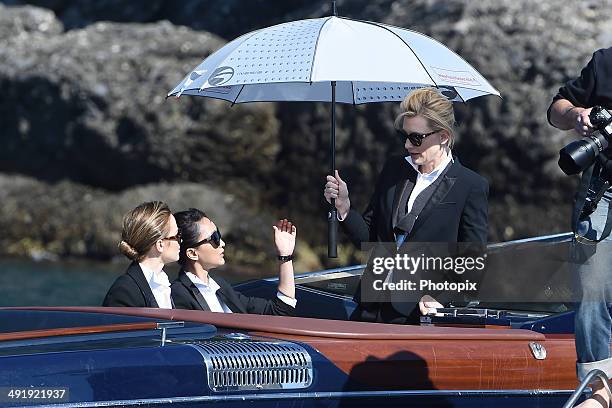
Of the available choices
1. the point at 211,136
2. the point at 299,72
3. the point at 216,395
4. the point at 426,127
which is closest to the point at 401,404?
the point at 216,395

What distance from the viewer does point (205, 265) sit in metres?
4.91

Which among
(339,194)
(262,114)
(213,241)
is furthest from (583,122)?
(262,114)

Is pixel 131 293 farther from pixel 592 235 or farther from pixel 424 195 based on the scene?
pixel 592 235

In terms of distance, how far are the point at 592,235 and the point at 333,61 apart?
180cm

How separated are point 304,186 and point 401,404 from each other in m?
9.74

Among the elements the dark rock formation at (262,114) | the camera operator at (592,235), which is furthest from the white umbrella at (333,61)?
the dark rock formation at (262,114)

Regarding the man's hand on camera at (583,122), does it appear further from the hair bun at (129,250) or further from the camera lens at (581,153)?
the hair bun at (129,250)

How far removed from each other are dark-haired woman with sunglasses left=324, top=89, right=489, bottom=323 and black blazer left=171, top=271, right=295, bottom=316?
1.08 feet

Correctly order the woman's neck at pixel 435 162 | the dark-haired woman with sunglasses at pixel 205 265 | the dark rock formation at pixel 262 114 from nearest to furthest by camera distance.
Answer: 1. the dark-haired woman with sunglasses at pixel 205 265
2. the woman's neck at pixel 435 162
3. the dark rock formation at pixel 262 114

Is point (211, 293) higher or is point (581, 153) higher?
point (581, 153)

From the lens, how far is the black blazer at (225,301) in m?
4.82

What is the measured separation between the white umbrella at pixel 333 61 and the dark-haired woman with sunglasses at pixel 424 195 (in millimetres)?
374

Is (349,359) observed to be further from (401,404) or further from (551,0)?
(551,0)

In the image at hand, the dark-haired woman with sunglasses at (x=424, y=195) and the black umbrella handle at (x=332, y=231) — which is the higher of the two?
the dark-haired woman with sunglasses at (x=424, y=195)
